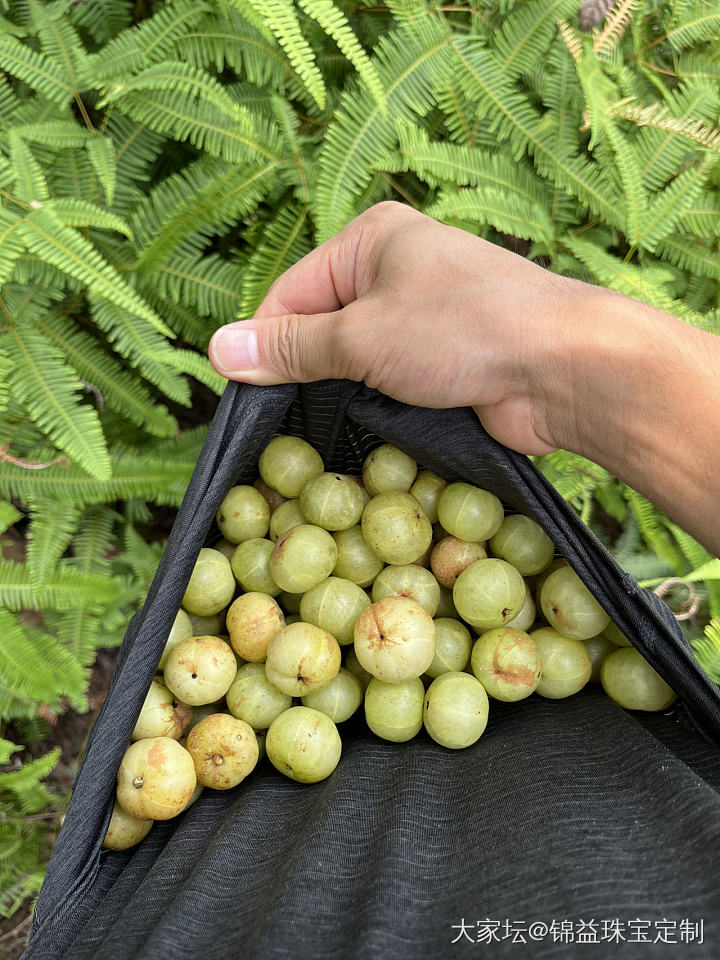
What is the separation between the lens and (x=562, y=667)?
5.20ft

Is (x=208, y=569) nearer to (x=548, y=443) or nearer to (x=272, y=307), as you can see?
(x=272, y=307)

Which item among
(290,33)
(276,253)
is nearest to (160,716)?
(276,253)

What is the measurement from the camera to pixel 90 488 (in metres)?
2.43

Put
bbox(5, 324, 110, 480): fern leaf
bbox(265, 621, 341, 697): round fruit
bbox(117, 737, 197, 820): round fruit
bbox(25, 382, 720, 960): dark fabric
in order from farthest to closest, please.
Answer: bbox(5, 324, 110, 480): fern leaf → bbox(265, 621, 341, 697): round fruit → bbox(117, 737, 197, 820): round fruit → bbox(25, 382, 720, 960): dark fabric

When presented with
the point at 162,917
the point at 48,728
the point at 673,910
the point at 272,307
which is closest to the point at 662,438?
the point at 673,910

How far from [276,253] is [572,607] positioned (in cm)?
176

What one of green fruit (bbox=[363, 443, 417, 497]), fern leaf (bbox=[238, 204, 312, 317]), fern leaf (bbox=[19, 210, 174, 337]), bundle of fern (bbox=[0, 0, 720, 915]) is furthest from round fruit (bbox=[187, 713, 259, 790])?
fern leaf (bbox=[238, 204, 312, 317])

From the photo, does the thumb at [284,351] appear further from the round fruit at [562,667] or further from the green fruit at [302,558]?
the round fruit at [562,667]

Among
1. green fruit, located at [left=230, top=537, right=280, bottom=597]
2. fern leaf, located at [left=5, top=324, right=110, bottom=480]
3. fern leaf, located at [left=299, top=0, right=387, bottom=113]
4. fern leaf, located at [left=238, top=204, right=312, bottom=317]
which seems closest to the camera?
green fruit, located at [left=230, top=537, right=280, bottom=597]

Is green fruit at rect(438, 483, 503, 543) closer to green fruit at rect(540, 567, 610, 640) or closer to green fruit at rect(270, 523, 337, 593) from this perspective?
green fruit at rect(540, 567, 610, 640)

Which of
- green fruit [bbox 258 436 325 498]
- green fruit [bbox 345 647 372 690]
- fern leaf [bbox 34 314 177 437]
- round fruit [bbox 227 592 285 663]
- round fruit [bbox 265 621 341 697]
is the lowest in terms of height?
fern leaf [bbox 34 314 177 437]

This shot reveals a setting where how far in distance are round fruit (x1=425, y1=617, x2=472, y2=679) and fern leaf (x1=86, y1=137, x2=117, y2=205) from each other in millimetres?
1858

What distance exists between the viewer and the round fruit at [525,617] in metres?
1.73

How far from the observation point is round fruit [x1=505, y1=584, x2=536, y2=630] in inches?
67.9
